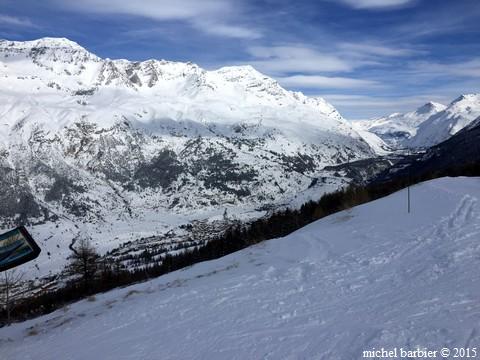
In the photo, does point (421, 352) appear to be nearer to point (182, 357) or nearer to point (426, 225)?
point (182, 357)

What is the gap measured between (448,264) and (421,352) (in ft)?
19.7

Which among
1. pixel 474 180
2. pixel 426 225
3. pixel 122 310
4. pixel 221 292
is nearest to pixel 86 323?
pixel 122 310

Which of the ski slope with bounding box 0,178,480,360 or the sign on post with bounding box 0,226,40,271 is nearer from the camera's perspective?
the sign on post with bounding box 0,226,40,271

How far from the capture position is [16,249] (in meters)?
9.80

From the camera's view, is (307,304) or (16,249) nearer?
(16,249)

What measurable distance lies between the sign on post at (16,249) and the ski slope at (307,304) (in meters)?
4.28

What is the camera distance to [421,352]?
8.85m

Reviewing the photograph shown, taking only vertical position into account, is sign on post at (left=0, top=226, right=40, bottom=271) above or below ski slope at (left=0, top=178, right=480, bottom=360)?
above

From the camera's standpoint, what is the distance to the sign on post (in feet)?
31.1

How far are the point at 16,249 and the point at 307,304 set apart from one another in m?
8.08

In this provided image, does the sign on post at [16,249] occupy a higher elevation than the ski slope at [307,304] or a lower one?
higher

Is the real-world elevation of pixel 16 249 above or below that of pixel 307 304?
above

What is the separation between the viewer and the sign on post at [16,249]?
31.1 feet

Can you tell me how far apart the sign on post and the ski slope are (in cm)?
428
